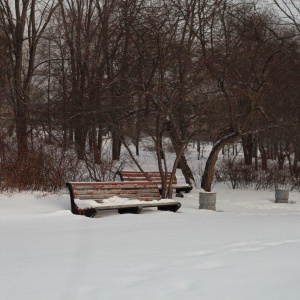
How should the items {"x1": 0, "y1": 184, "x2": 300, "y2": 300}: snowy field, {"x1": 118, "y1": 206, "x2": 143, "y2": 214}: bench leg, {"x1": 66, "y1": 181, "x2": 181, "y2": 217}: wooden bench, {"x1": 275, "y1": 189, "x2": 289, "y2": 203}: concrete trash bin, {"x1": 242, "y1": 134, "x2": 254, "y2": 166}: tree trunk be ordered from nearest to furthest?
{"x1": 0, "y1": 184, "x2": 300, "y2": 300}: snowy field → {"x1": 66, "y1": 181, "x2": 181, "y2": 217}: wooden bench → {"x1": 118, "y1": 206, "x2": 143, "y2": 214}: bench leg → {"x1": 275, "y1": 189, "x2": 289, "y2": 203}: concrete trash bin → {"x1": 242, "y1": 134, "x2": 254, "y2": 166}: tree trunk

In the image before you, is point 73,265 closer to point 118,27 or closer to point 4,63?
point 118,27

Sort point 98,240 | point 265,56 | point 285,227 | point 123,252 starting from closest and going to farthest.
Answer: point 123,252 < point 98,240 < point 285,227 < point 265,56

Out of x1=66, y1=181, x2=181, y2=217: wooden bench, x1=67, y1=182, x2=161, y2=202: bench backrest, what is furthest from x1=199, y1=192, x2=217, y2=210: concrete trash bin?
x1=67, y1=182, x2=161, y2=202: bench backrest

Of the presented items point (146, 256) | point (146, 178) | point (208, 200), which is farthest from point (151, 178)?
point (146, 256)

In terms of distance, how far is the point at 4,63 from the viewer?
20.1m

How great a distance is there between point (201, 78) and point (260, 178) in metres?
6.32

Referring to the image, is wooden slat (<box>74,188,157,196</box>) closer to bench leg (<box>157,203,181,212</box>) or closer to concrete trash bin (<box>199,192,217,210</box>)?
bench leg (<box>157,203,181,212</box>)

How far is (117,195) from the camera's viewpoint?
365 inches

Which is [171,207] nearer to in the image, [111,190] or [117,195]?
[117,195]

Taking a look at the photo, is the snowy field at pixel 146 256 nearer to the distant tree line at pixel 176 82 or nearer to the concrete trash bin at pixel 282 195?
the distant tree line at pixel 176 82

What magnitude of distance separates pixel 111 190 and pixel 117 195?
165 mm

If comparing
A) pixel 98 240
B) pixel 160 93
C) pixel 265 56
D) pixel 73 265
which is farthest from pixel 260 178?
pixel 73 265

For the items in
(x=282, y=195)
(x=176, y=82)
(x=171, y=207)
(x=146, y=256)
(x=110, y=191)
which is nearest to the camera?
(x=146, y=256)

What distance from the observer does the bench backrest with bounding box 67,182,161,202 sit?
8703 mm
